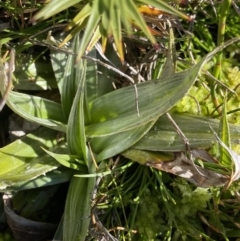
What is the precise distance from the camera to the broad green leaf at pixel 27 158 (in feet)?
4.67

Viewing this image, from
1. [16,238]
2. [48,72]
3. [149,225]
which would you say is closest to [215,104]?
[149,225]

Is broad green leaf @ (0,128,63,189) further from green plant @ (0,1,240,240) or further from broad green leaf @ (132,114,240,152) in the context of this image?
broad green leaf @ (132,114,240,152)

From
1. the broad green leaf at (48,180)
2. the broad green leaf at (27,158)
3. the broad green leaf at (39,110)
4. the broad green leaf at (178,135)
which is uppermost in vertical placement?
the broad green leaf at (39,110)

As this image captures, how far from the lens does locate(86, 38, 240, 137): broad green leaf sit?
1.29 metres

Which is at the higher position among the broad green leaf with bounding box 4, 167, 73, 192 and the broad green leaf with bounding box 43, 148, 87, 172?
the broad green leaf with bounding box 43, 148, 87, 172

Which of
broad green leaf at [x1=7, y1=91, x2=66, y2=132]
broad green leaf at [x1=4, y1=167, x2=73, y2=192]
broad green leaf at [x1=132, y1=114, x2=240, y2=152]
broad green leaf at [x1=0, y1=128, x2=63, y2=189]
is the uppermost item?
broad green leaf at [x1=7, y1=91, x2=66, y2=132]

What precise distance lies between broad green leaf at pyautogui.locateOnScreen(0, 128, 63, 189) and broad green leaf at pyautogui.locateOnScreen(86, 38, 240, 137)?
131 millimetres

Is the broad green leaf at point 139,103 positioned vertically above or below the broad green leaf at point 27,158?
above

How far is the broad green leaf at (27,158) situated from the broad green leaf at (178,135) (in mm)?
253

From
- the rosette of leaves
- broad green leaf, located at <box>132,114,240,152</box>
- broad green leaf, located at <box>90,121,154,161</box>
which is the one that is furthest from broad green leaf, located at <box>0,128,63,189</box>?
broad green leaf, located at <box>132,114,240,152</box>

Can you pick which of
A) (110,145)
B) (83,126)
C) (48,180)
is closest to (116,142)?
(110,145)

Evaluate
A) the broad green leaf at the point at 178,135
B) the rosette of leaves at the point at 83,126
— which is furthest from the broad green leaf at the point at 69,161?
the broad green leaf at the point at 178,135

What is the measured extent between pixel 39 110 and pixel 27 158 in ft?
0.46

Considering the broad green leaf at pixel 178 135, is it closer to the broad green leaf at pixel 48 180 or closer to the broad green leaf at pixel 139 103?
the broad green leaf at pixel 139 103
